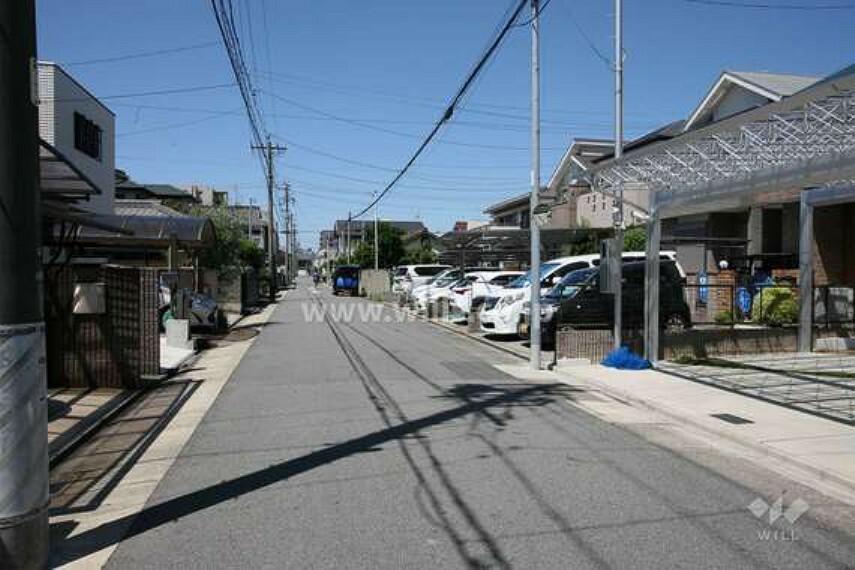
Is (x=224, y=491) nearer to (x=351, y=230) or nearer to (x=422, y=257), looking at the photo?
(x=422, y=257)

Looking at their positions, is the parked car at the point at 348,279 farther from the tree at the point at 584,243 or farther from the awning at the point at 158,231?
the awning at the point at 158,231

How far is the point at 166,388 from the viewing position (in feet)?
39.5

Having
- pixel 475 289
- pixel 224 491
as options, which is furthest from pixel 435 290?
pixel 224 491

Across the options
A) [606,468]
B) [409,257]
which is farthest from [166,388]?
[409,257]

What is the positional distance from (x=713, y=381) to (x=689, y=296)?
6199 mm

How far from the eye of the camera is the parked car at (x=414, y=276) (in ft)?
125

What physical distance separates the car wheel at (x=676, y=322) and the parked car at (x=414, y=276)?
66.8ft

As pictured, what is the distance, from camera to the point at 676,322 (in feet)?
56.2

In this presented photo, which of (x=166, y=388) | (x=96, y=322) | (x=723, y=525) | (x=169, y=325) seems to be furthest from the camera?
(x=169, y=325)

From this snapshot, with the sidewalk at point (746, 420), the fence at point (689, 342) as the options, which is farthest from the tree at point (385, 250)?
the sidewalk at point (746, 420)

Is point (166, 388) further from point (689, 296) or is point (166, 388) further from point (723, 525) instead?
point (689, 296)

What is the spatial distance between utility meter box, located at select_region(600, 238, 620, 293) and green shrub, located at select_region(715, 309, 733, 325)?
3.44 m

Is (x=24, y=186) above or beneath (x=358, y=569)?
above

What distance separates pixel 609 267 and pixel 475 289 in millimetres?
10050
